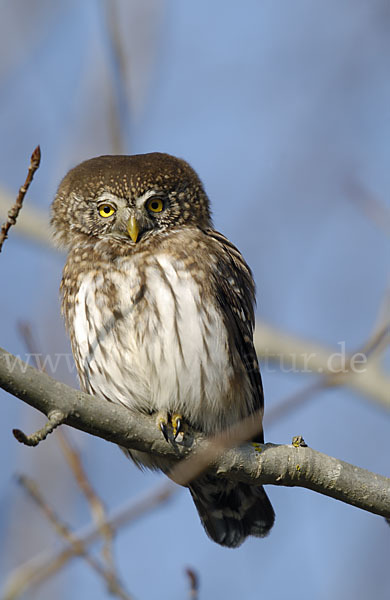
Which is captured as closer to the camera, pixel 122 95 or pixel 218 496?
pixel 218 496

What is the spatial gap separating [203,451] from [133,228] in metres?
1.49

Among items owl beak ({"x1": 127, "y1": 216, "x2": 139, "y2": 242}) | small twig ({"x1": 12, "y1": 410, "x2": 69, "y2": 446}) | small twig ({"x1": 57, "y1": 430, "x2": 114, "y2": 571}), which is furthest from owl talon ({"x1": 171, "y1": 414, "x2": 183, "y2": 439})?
owl beak ({"x1": 127, "y1": 216, "x2": 139, "y2": 242})

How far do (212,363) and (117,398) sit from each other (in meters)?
0.63

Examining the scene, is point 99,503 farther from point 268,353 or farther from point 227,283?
point 268,353

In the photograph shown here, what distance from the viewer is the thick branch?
3.12m

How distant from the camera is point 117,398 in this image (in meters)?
4.56

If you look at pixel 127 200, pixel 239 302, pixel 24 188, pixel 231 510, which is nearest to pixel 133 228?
pixel 127 200

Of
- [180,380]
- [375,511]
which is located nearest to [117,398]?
[180,380]

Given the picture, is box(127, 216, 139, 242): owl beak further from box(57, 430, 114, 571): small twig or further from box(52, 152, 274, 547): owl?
box(57, 430, 114, 571): small twig

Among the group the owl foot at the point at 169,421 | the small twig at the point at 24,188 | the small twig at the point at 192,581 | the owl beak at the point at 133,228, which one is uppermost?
the small twig at the point at 24,188

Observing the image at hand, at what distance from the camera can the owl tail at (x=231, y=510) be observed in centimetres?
482

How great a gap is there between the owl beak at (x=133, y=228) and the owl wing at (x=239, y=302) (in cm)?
52

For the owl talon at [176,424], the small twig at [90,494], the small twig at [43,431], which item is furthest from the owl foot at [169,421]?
the small twig at [43,431]

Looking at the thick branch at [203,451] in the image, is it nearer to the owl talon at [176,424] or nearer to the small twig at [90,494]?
the owl talon at [176,424]
